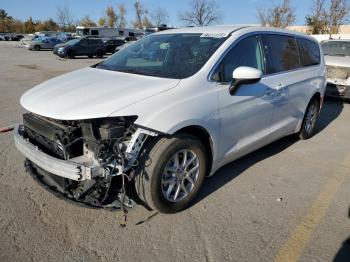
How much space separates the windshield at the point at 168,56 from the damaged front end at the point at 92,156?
90cm

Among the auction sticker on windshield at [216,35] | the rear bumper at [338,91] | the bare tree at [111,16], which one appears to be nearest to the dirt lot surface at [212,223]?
the auction sticker on windshield at [216,35]

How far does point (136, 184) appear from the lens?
314 centimetres

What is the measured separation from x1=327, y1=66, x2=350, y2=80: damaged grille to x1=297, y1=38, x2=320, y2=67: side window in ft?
11.0

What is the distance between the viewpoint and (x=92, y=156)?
3.01 metres

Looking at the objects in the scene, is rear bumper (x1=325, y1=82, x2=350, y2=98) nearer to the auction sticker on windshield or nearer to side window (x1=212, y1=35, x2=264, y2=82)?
side window (x1=212, y1=35, x2=264, y2=82)

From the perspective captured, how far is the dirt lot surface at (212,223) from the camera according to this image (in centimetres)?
292

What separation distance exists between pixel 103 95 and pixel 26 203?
1495 millimetres

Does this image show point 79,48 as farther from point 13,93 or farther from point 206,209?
point 206,209

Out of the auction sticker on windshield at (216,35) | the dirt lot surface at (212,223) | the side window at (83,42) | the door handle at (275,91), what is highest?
the side window at (83,42)

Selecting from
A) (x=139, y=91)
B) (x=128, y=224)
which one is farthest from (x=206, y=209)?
(x=139, y=91)

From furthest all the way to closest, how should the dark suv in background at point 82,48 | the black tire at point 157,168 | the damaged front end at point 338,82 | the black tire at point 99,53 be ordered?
1. the black tire at point 99,53
2. the dark suv in background at point 82,48
3. the damaged front end at point 338,82
4. the black tire at point 157,168

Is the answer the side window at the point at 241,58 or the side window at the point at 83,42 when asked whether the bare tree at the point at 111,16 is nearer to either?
the side window at the point at 83,42

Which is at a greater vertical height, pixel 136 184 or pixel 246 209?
pixel 136 184

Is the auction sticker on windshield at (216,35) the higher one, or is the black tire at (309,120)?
the auction sticker on windshield at (216,35)
